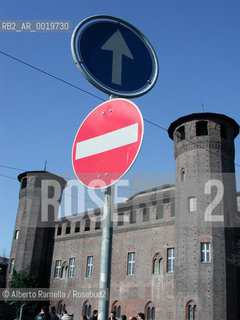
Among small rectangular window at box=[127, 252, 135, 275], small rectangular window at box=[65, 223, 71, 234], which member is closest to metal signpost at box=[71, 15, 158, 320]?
small rectangular window at box=[127, 252, 135, 275]

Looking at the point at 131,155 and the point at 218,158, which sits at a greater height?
the point at 218,158

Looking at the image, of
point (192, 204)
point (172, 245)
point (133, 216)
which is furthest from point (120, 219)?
point (192, 204)

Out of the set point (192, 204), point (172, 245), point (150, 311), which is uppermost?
point (192, 204)

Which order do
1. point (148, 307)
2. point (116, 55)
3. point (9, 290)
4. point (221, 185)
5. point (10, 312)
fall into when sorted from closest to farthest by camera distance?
1. point (116, 55)
2. point (10, 312)
3. point (221, 185)
4. point (148, 307)
5. point (9, 290)

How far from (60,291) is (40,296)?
3.11 meters

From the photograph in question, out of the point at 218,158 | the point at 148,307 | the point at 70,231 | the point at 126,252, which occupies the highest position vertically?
the point at 218,158

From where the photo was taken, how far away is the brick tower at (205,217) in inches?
742

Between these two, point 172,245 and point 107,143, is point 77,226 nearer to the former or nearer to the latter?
point 172,245

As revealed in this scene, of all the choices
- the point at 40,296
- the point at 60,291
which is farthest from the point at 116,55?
the point at 40,296

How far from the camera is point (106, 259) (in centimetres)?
209

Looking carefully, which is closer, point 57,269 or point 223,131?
point 223,131

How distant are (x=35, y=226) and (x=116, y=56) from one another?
→ 2963 centimetres

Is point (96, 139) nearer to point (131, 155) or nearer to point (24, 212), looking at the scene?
point (131, 155)

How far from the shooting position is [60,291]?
29625mm
